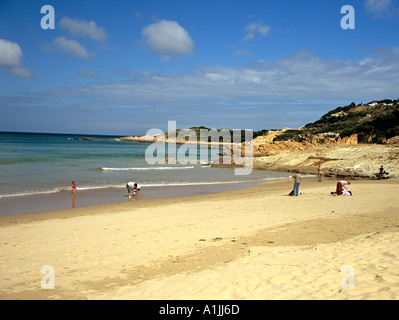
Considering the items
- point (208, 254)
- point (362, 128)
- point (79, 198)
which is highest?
point (362, 128)

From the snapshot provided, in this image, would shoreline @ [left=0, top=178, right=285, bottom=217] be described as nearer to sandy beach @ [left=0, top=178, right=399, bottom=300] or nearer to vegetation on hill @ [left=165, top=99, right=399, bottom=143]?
sandy beach @ [left=0, top=178, right=399, bottom=300]

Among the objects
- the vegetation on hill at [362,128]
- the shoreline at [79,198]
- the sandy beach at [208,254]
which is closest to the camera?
the sandy beach at [208,254]

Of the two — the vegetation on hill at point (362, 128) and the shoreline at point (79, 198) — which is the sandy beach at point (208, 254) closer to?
the shoreline at point (79, 198)

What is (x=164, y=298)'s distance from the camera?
480 centimetres

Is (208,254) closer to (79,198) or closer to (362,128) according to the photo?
(79,198)

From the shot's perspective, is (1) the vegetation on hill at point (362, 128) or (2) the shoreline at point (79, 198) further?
(1) the vegetation on hill at point (362, 128)

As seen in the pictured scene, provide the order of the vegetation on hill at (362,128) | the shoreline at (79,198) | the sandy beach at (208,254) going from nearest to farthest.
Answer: the sandy beach at (208,254)
the shoreline at (79,198)
the vegetation on hill at (362,128)

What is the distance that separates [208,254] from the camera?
23.2 ft

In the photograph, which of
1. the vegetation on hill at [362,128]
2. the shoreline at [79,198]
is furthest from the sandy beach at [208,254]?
the vegetation on hill at [362,128]

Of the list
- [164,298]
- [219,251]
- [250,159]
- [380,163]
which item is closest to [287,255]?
[219,251]

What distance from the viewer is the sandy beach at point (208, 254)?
16.3 ft

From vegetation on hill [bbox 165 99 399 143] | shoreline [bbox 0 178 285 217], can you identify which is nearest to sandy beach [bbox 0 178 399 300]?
shoreline [bbox 0 178 285 217]

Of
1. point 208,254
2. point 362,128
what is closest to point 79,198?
point 208,254
